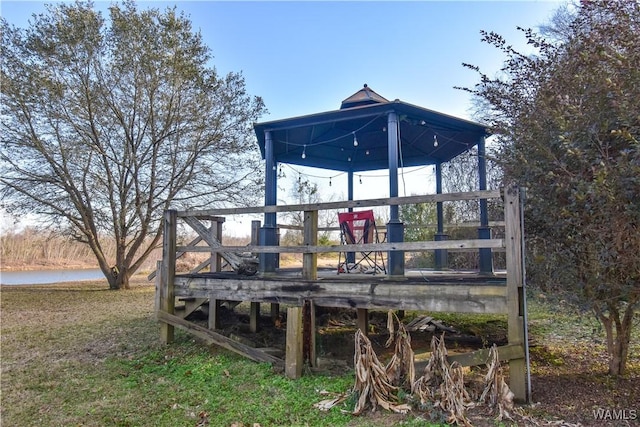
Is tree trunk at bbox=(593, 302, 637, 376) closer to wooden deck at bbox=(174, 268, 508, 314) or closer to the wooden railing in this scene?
wooden deck at bbox=(174, 268, 508, 314)

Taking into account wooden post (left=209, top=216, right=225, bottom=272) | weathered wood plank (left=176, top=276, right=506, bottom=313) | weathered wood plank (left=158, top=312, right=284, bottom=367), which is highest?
wooden post (left=209, top=216, right=225, bottom=272)

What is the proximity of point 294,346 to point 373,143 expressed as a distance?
4166mm

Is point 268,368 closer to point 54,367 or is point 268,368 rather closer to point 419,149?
point 54,367

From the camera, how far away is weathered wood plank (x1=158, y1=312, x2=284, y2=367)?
422cm

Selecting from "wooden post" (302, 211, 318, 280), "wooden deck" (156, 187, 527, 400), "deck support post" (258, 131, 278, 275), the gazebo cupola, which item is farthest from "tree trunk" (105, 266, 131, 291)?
"wooden post" (302, 211, 318, 280)

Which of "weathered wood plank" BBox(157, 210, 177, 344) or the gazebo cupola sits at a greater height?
the gazebo cupola

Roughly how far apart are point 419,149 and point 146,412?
566 centimetres

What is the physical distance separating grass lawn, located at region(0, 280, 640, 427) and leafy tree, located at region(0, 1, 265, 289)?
6.22 meters

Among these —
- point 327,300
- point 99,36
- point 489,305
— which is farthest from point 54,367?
point 99,36

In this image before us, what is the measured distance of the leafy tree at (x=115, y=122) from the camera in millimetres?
10766

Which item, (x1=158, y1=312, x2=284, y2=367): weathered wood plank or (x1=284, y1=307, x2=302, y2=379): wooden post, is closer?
(x1=284, y1=307, x2=302, y2=379): wooden post

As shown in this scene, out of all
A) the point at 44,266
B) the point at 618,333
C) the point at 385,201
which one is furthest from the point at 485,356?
the point at 44,266

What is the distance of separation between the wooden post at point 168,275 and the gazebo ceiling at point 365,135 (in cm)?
176

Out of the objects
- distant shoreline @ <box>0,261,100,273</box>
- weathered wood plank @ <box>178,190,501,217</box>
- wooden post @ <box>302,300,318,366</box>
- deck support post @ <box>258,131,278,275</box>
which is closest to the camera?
weathered wood plank @ <box>178,190,501,217</box>
